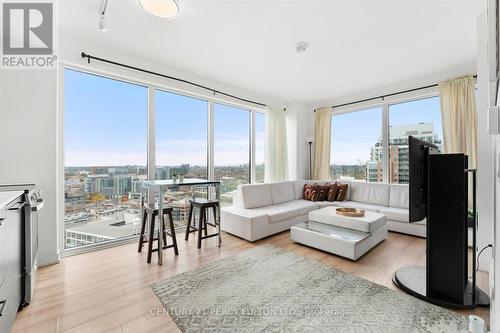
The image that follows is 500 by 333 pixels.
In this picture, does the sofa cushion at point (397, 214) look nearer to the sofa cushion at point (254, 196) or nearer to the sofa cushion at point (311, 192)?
the sofa cushion at point (311, 192)

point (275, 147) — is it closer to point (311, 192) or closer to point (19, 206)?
point (311, 192)

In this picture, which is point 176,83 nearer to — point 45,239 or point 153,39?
point 153,39

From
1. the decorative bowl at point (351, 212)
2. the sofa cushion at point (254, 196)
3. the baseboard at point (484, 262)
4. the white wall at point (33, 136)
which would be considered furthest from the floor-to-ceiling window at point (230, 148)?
the baseboard at point (484, 262)

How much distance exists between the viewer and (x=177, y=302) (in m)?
1.81

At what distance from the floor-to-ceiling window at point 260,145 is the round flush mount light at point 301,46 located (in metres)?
2.21

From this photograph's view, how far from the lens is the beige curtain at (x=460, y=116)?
3.28 metres

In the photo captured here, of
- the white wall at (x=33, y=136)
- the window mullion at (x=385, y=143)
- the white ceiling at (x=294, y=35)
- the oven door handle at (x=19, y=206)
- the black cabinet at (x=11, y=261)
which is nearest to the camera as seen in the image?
the black cabinet at (x=11, y=261)

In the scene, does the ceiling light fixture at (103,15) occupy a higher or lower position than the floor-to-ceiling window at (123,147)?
higher

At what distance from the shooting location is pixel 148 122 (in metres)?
3.38

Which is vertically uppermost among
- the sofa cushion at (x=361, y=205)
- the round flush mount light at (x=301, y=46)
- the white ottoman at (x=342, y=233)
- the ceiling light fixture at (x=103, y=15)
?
the round flush mount light at (x=301, y=46)

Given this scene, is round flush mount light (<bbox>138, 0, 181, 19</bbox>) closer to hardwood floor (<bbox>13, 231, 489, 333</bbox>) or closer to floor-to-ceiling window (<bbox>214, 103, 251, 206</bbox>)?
floor-to-ceiling window (<bbox>214, 103, 251, 206</bbox>)

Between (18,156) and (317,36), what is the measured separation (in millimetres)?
3511

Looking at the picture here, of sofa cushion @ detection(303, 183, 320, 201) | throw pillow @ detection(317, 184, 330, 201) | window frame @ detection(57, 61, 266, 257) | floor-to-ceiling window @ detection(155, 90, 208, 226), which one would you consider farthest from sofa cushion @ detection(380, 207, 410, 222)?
floor-to-ceiling window @ detection(155, 90, 208, 226)

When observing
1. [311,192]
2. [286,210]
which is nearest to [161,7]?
[286,210]
